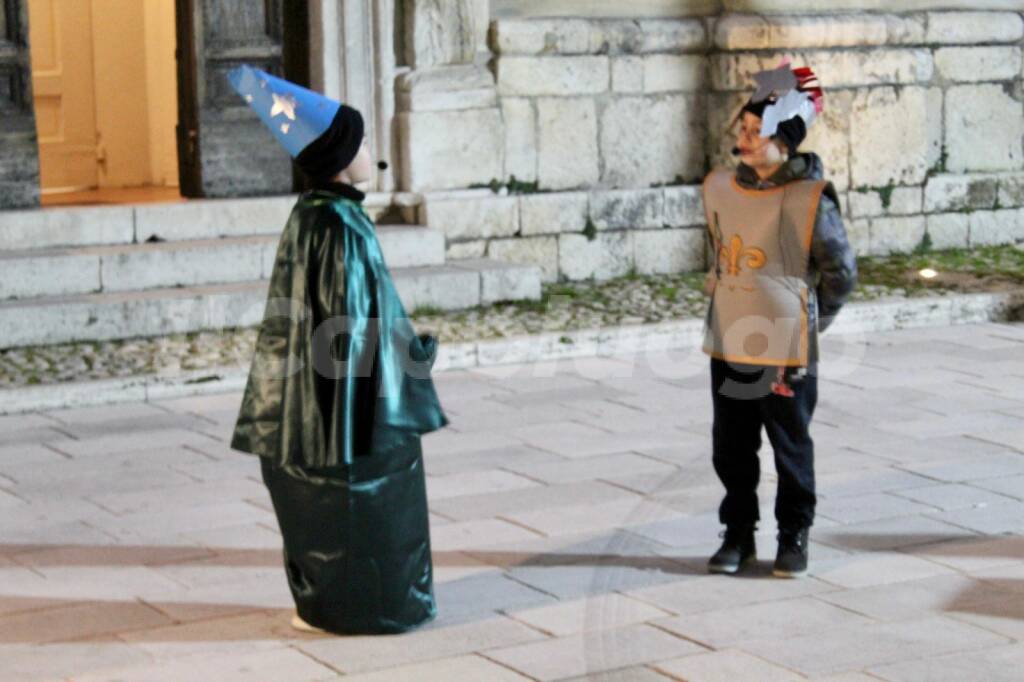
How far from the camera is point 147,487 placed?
6438mm

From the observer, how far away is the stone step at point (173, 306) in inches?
338

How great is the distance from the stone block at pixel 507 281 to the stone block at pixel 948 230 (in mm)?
3189

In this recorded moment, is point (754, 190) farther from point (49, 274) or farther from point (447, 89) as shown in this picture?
point (447, 89)

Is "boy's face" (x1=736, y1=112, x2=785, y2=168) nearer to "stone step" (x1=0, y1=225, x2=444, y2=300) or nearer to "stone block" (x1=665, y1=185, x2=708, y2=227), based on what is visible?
"stone step" (x1=0, y1=225, x2=444, y2=300)

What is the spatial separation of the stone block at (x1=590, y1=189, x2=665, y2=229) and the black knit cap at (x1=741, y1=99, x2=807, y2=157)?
18.0 feet

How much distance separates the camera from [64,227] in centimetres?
939

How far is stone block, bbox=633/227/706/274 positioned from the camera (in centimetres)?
1089

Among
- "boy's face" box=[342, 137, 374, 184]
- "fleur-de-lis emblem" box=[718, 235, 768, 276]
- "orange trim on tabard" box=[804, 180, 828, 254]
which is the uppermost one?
"boy's face" box=[342, 137, 374, 184]

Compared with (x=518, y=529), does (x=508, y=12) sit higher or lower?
higher

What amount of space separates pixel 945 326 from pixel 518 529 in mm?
4687

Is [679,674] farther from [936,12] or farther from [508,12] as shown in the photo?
[936,12]

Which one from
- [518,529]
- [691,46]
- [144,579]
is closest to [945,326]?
[691,46]

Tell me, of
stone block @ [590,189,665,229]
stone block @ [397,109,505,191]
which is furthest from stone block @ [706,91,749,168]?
stone block @ [397,109,505,191]

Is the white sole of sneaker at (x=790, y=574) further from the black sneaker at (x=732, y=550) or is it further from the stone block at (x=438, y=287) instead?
the stone block at (x=438, y=287)
